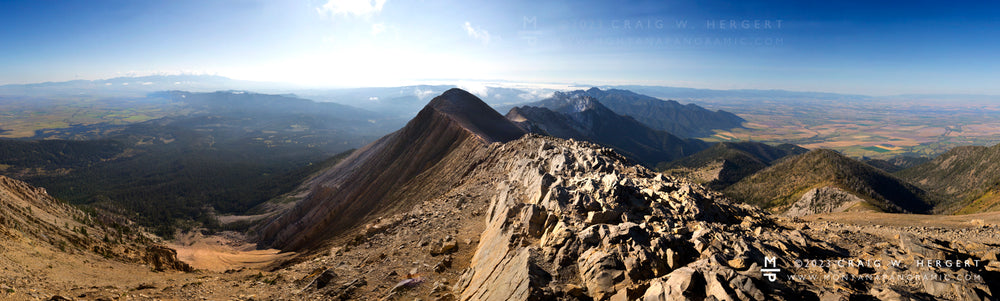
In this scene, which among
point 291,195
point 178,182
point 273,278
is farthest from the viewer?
point 178,182

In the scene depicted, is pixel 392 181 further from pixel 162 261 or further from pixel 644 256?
pixel 644 256

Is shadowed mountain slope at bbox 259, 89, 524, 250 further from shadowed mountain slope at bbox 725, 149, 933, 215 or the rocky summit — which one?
shadowed mountain slope at bbox 725, 149, 933, 215

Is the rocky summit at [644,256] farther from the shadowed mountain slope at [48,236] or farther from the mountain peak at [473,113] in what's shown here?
the mountain peak at [473,113]

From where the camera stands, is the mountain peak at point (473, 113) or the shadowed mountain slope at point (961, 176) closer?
the shadowed mountain slope at point (961, 176)

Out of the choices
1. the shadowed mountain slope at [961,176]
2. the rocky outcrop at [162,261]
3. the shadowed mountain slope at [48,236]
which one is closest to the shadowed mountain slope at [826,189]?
the shadowed mountain slope at [961,176]

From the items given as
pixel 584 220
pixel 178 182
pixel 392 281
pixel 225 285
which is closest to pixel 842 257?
pixel 584 220

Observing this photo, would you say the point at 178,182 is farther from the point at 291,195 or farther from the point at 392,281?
the point at 392,281
